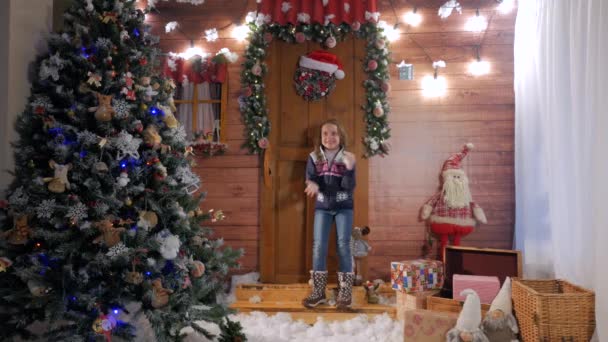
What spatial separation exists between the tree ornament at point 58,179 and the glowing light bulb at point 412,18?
3175mm

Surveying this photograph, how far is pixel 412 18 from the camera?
427cm

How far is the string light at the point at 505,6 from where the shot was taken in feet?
13.7

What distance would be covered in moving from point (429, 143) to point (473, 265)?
1.20 m

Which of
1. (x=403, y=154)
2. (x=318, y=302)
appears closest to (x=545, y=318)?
(x=318, y=302)

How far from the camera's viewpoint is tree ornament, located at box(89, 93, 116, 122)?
8.18 ft

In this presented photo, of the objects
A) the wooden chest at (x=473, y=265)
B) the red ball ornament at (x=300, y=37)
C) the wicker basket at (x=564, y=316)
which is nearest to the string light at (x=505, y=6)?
the red ball ornament at (x=300, y=37)

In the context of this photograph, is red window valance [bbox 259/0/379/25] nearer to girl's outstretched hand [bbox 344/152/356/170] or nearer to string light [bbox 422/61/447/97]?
string light [bbox 422/61/447/97]

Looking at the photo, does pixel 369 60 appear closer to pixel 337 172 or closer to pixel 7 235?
pixel 337 172

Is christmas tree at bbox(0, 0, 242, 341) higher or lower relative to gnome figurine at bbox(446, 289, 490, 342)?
higher

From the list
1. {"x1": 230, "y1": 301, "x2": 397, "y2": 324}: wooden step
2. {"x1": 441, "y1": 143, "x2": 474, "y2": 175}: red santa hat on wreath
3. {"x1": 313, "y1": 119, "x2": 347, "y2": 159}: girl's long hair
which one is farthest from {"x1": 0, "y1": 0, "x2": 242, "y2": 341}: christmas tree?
{"x1": 441, "y1": 143, "x2": 474, "y2": 175}: red santa hat on wreath

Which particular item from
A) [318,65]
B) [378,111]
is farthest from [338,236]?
[318,65]

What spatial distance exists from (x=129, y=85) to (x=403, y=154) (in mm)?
2518

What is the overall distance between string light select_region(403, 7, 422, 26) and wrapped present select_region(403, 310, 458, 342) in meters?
2.69

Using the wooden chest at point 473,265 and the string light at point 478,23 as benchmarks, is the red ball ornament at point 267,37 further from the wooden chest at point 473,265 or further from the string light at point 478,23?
the wooden chest at point 473,265
